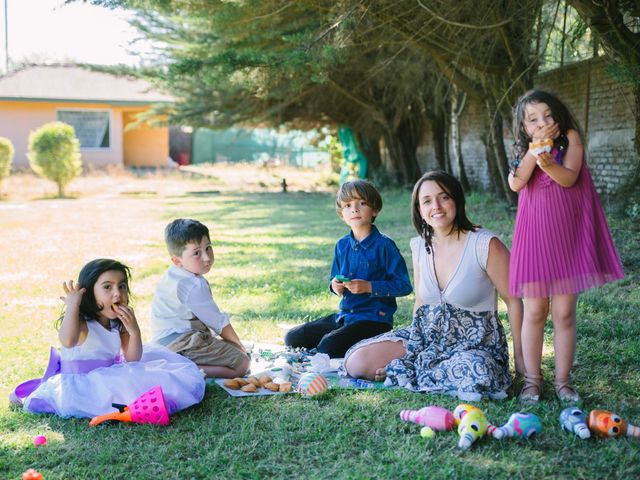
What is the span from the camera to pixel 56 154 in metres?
21.4

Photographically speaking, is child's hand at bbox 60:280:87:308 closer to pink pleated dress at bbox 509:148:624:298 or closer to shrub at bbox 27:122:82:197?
pink pleated dress at bbox 509:148:624:298

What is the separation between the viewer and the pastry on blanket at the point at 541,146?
3.42m

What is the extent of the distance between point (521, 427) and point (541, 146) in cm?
130

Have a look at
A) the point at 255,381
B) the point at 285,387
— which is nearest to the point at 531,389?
the point at 285,387

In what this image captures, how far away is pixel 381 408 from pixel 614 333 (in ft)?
7.01

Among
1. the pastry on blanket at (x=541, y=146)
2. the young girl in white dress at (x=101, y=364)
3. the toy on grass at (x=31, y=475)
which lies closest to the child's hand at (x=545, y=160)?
the pastry on blanket at (x=541, y=146)

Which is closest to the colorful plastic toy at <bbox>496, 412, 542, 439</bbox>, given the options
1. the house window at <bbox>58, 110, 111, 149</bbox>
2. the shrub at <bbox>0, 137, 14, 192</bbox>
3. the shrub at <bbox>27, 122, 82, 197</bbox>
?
the shrub at <bbox>0, 137, 14, 192</bbox>

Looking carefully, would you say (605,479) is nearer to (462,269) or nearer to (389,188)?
(462,269)

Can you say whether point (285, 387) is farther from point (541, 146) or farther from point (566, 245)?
point (541, 146)

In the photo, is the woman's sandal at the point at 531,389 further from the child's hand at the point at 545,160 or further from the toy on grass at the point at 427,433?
the child's hand at the point at 545,160

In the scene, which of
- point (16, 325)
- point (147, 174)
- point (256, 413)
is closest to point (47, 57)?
point (147, 174)

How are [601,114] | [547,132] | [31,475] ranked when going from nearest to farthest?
1. [31,475]
2. [547,132]
3. [601,114]

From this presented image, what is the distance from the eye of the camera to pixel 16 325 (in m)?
5.59

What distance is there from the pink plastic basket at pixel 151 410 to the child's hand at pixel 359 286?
4.38ft
